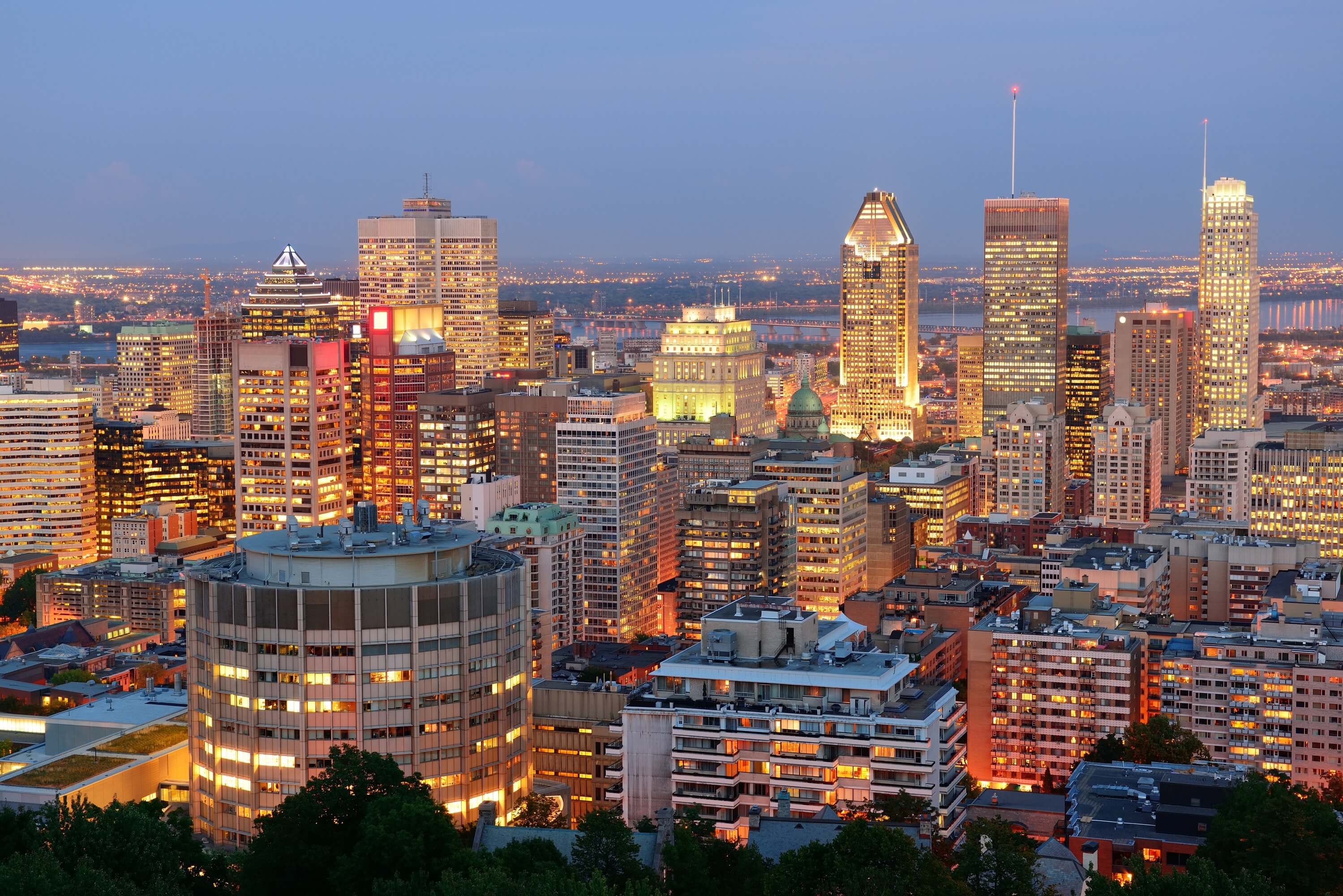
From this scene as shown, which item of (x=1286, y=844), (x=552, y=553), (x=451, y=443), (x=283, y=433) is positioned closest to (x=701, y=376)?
(x=451, y=443)

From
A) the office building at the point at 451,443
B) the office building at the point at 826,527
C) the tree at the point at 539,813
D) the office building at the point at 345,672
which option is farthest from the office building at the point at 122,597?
the office building at the point at 345,672

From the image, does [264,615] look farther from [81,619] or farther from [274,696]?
[81,619]

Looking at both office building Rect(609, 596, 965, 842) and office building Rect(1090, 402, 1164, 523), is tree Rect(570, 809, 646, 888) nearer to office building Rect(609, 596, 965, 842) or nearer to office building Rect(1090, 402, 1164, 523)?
office building Rect(609, 596, 965, 842)

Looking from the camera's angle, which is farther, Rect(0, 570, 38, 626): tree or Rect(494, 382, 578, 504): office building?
Rect(494, 382, 578, 504): office building

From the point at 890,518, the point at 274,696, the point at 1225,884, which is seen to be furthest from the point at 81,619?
the point at 1225,884

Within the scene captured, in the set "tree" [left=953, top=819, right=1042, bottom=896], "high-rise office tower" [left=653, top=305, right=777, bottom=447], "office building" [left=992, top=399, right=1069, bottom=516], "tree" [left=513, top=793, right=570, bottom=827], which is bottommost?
"tree" [left=513, top=793, right=570, bottom=827]

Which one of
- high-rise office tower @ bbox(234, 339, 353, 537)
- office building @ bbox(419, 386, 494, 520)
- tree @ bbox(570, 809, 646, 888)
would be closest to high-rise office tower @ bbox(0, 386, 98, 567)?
high-rise office tower @ bbox(234, 339, 353, 537)
